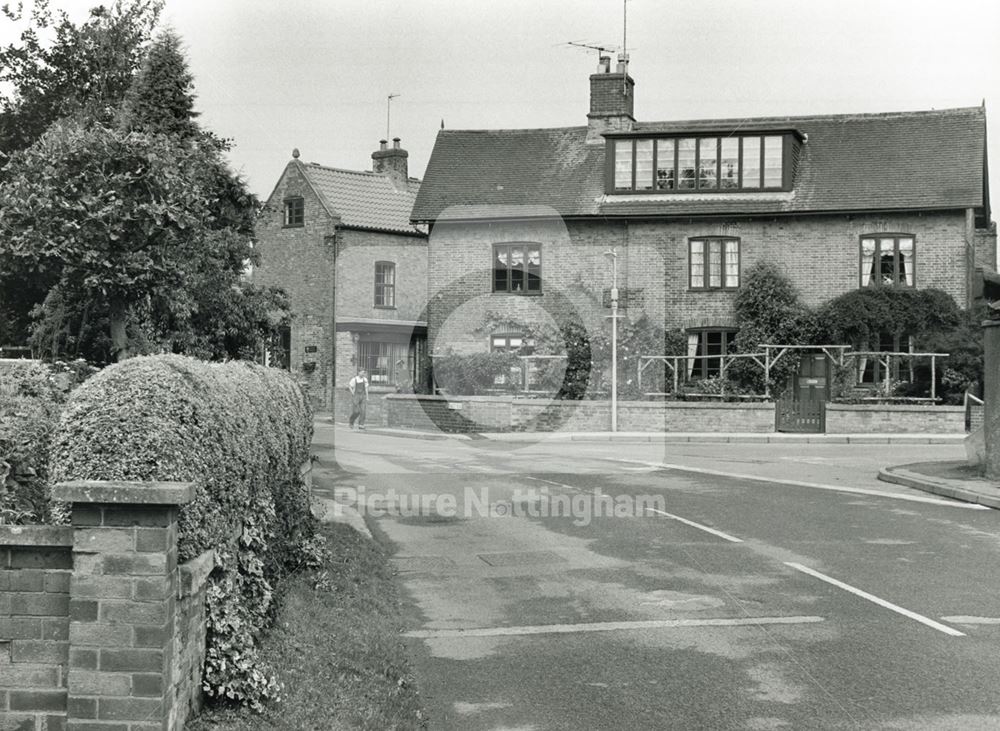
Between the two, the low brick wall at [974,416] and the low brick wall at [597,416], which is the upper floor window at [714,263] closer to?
the low brick wall at [597,416]

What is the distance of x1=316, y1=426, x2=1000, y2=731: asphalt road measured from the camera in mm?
6273

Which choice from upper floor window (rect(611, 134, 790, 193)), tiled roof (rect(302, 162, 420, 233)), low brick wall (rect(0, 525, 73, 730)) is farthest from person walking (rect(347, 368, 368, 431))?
low brick wall (rect(0, 525, 73, 730))

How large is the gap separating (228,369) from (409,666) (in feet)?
7.82

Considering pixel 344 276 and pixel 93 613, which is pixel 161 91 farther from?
pixel 344 276

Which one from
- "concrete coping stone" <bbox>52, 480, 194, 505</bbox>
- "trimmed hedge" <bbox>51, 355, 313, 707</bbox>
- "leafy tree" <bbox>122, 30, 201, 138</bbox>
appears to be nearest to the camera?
"concrete coping stone" <bbox>52, 480, 194, 505</bbox>

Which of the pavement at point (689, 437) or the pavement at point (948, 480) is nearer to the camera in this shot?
the pavement at point (948, 480)

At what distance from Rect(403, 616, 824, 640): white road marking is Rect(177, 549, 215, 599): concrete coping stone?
2.99 m

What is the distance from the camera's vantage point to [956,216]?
34.3m

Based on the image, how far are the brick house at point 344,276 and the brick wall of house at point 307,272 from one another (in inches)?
1.7

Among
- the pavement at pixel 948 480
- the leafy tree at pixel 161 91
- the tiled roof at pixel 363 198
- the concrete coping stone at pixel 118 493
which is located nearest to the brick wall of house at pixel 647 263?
the tiled roof at pixel 363 198

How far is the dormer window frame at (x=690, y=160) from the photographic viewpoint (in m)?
35.9

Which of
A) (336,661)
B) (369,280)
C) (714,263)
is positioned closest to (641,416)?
(714,263)

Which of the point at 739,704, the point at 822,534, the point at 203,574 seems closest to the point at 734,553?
the point at 822,534

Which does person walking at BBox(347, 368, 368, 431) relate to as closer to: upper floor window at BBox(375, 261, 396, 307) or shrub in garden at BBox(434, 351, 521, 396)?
shrub in garden at BBox(434, 351, 521, 396)
